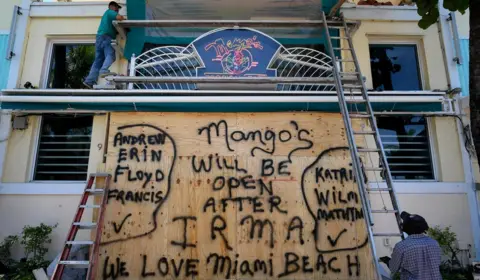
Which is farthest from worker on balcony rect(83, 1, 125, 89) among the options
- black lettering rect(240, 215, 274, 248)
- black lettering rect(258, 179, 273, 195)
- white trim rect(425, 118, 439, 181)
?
white trim rect(425, 118, 439, 181)

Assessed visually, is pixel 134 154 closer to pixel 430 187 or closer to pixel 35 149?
pixel 35 149

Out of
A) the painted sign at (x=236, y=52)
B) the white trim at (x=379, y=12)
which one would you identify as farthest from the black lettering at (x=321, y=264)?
the white trim at (x=379, y=12)

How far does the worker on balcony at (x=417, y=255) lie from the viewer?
3820 millimetres

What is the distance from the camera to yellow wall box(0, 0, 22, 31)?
7574mm

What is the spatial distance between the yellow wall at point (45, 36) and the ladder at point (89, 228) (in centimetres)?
247

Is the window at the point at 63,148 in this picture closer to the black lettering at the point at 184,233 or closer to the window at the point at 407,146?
the black lettering at the point at 184,233

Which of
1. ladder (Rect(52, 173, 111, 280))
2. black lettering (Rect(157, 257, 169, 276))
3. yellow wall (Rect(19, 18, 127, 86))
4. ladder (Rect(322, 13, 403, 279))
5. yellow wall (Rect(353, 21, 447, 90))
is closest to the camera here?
ladder (Rect(322, 13, 403, 279))

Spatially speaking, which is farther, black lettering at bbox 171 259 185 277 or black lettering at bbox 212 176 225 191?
black lettering at bbox 212 176 225 191

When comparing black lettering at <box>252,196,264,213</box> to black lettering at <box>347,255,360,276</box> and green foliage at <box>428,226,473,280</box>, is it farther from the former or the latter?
green foliage at <box>428,226,473,280</box>

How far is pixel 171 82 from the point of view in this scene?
21.0ft

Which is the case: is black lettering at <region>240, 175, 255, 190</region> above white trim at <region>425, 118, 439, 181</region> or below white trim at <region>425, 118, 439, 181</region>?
below

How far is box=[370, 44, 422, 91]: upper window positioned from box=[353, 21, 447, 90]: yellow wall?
0.14 metres

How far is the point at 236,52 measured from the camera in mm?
6766

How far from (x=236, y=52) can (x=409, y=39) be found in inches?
148
